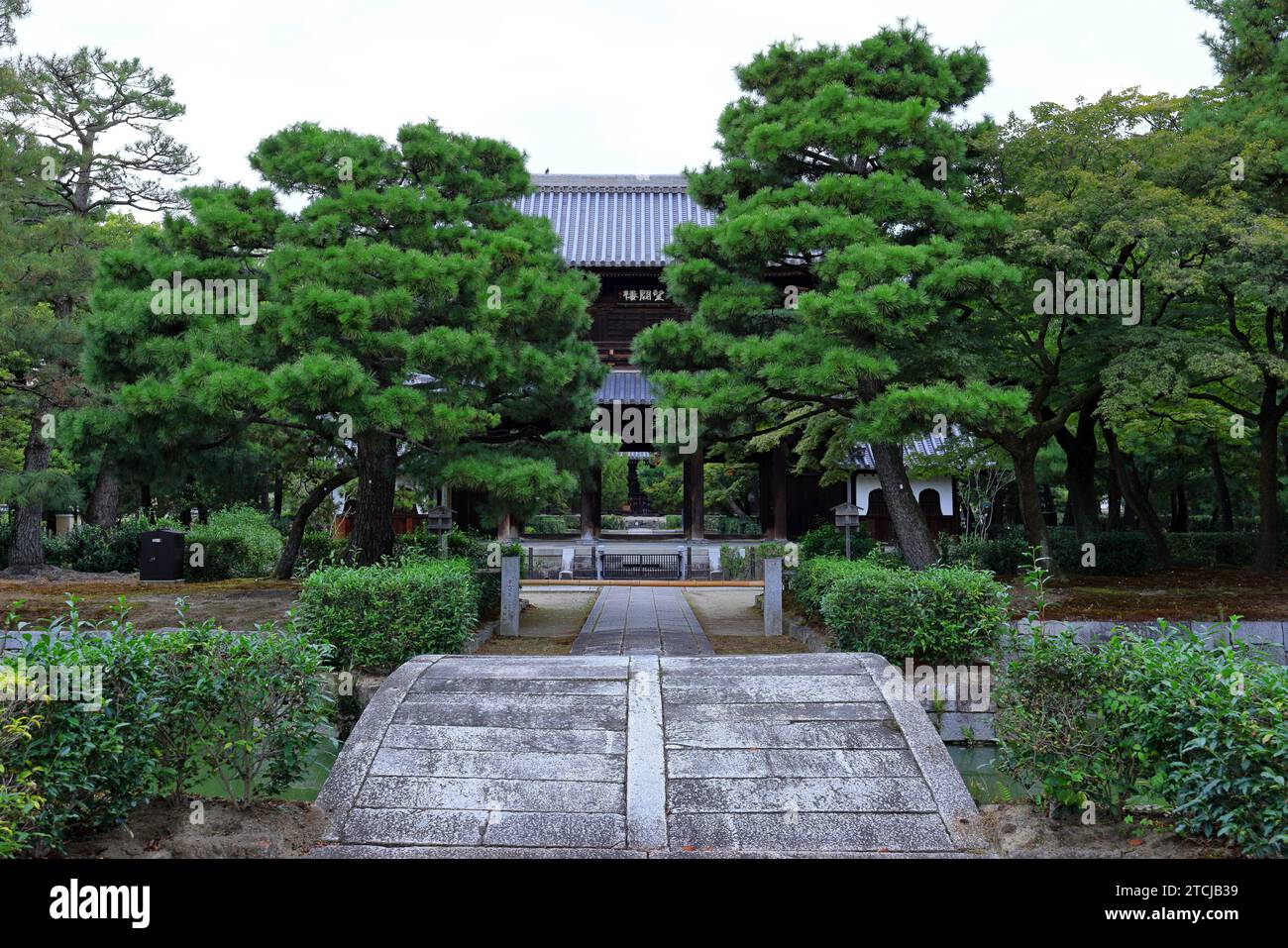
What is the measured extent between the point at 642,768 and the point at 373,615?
325cm

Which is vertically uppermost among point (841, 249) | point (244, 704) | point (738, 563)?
point (841, 249)

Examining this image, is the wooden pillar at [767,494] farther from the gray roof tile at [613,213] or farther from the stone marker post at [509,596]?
the stone marker post at [509,596]

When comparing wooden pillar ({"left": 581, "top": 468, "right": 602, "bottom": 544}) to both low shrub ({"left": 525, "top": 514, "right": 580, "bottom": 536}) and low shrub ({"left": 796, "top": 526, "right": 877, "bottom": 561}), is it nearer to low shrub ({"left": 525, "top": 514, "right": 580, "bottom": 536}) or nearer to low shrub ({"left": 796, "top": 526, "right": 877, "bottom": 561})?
low shrub ({"left": 796, "top": 526, "right": 877, "bottom": 561})

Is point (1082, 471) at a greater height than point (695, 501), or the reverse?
point (1082, 471)

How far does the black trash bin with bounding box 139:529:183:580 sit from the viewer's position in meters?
16.3

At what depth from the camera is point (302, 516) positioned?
49.6 ft

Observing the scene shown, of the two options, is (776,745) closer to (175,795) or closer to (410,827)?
(410,827)

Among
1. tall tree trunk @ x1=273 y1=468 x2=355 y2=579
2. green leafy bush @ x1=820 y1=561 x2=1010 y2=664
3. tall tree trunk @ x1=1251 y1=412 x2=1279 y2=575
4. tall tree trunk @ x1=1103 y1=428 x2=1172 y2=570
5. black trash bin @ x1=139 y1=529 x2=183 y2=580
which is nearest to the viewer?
green leafy bush @ x1=820 y1=561 x2=1010 y2=664

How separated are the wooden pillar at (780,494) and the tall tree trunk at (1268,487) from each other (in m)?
9.31

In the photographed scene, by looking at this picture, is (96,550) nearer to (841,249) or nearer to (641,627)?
(641,627)

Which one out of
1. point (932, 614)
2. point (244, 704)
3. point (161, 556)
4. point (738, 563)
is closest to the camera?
point (244, 704)

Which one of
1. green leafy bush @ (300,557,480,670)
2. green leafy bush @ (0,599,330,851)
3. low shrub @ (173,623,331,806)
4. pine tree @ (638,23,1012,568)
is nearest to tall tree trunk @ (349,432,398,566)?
green leafy bush @ (300,557,480,670)

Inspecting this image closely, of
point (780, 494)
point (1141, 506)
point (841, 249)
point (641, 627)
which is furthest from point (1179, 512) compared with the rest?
point (641, 627)

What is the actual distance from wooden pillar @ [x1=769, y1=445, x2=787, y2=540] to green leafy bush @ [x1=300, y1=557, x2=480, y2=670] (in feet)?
46.5
